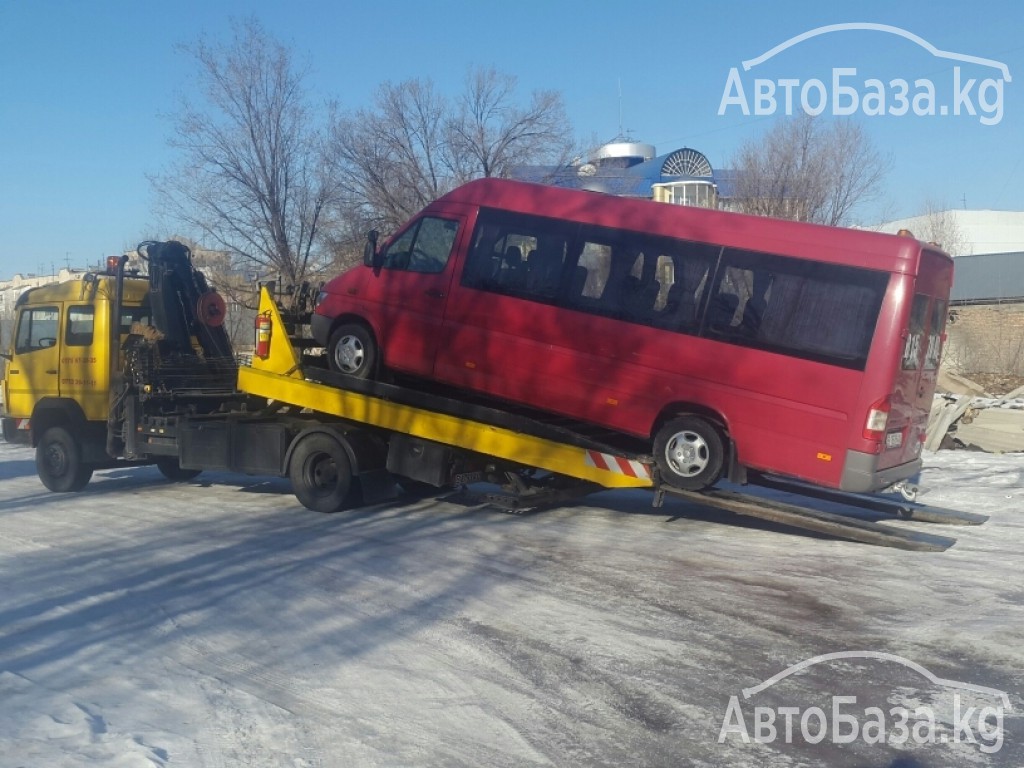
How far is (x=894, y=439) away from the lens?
29.3ft

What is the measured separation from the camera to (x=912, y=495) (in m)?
10.5

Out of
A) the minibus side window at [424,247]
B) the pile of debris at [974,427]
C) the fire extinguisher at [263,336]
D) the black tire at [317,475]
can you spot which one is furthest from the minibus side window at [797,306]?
the pile of debris at [974,427]

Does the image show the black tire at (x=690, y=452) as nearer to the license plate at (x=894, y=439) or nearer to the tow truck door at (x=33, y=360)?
the license plate at (x=894, y=439)

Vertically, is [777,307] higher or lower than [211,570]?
higher

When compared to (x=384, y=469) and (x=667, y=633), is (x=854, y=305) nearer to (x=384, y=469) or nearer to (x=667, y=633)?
(x=667, y=633)

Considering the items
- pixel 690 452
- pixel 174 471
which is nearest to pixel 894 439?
pixel 690 452

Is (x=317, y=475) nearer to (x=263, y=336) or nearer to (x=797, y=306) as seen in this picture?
(x=263, y=336)

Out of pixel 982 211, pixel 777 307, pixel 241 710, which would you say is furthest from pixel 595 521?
pixel 982 211

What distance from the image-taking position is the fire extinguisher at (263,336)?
11.6 metres

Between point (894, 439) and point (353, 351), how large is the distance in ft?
19.5

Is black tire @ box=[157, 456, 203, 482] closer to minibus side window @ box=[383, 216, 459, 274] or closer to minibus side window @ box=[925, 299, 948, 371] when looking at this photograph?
minibus side window @ box=[383, 216, 459, 274]

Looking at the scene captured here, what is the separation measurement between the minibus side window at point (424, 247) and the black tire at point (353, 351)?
85 centimetres

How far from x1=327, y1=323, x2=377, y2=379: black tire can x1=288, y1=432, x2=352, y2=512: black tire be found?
826mm

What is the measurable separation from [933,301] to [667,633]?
4.55 meters
